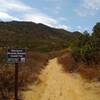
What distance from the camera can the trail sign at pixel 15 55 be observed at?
17.4 meters

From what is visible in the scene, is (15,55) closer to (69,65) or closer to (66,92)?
(66,92)

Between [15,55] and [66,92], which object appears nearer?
[15,55]

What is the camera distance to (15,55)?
17.5 metres

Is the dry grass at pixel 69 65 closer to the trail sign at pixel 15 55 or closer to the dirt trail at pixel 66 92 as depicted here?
the dirt trail at pixel 66 92

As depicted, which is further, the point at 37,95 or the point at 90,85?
the point at 90,85

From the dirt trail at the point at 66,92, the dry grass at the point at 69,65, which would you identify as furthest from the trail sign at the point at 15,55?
the dry grass at the point at 69,65

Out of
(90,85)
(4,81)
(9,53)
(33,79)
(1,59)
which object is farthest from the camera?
(1,59)

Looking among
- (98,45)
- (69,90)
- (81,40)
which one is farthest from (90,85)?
(81,40)

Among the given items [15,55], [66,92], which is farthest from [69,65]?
[15,55]

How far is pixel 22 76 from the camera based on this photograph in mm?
25766

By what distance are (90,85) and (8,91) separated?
6.48m

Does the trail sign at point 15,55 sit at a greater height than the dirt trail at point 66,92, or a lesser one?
greater

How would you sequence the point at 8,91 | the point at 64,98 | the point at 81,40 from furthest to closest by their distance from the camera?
the point at 81,40
the point at 8,91
the point at 64,98

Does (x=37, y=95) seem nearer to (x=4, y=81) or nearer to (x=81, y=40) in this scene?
(x=4, y=81)
